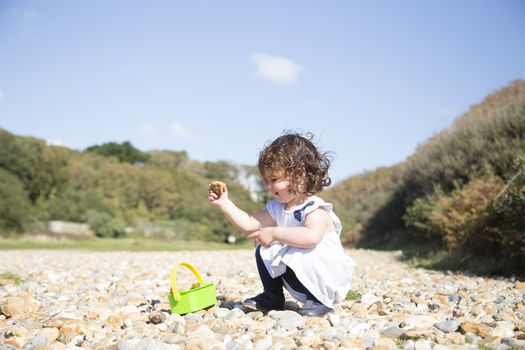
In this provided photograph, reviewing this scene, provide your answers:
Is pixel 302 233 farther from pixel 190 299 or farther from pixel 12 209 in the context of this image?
pixel 12 209

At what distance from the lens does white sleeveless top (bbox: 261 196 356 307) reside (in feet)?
9.61

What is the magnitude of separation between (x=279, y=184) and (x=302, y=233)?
1.31 ft

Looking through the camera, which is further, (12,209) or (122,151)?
(122,151)

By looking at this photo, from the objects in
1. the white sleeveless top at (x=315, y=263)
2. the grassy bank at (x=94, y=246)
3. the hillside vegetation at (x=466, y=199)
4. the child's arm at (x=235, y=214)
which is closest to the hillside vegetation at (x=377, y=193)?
the hillside vegetation at (x=466, y=199)

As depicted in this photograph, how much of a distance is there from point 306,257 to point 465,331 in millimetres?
1009

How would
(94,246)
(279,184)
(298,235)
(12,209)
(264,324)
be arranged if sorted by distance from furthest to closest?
(12,209) → (94,246) → (279,184) → (298,235) → (264,324)

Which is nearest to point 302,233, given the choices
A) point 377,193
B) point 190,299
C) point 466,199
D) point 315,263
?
point 315,263

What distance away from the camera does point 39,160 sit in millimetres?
28922

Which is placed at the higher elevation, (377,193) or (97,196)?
(97,196)

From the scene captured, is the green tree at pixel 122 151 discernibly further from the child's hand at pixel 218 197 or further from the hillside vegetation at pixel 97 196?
the child's hand at pixel 218 197

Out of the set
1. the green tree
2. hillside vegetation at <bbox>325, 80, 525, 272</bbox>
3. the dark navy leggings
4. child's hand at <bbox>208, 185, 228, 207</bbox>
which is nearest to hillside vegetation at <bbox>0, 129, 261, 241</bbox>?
the green tree

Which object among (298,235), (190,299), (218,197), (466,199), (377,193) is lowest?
(190,299)

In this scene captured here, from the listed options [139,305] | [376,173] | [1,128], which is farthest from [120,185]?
[139,305]

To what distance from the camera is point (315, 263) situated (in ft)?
9.61
